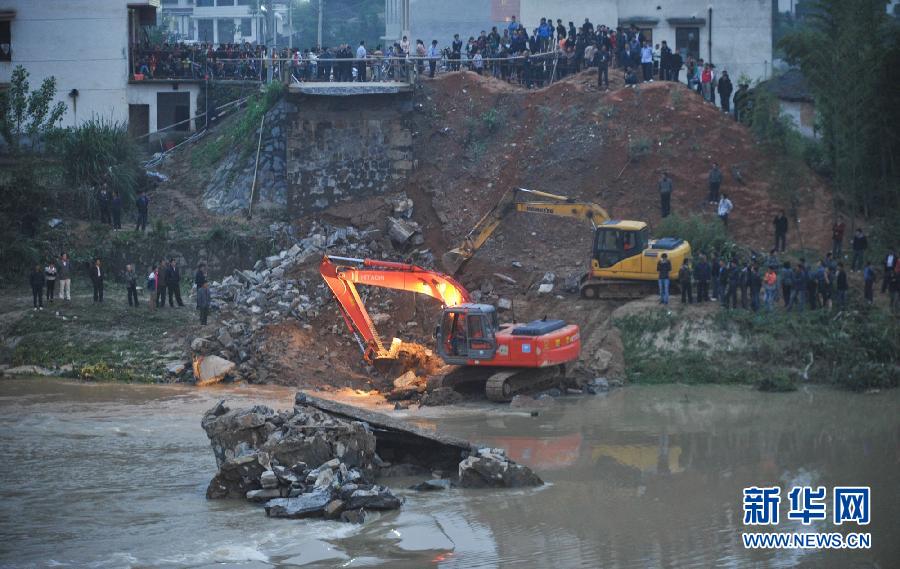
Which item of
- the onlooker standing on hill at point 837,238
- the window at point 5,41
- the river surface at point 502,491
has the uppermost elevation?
A: the window at point 5,41

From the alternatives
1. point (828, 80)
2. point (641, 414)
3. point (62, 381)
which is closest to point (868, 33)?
point (828, 80)

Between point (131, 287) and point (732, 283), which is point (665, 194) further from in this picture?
point (131, 287)

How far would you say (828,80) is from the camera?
120ft

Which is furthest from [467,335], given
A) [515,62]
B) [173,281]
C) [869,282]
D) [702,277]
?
[515,62]

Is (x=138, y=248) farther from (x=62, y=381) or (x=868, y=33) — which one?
(x=868, y=33)

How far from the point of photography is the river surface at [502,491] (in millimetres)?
20078

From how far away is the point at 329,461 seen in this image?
23172 millimetres

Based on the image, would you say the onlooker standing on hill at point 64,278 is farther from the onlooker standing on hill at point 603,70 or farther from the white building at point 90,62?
the onlooker standing on hill at point 603,70

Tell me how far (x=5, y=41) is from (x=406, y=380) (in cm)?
2304

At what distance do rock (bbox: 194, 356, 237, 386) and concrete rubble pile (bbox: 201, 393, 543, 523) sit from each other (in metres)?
6.65

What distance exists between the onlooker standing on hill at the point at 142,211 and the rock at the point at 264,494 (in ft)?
59.9

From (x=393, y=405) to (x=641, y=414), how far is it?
5634 millimetres

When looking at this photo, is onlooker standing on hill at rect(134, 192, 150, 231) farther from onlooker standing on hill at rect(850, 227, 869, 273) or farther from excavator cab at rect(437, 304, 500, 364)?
onlooker standing on hill at rect(850, 227, 869, 273)

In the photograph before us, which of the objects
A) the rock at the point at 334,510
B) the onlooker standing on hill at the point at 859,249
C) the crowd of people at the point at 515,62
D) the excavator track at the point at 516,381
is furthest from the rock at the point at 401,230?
the rock at the point at 334,510
